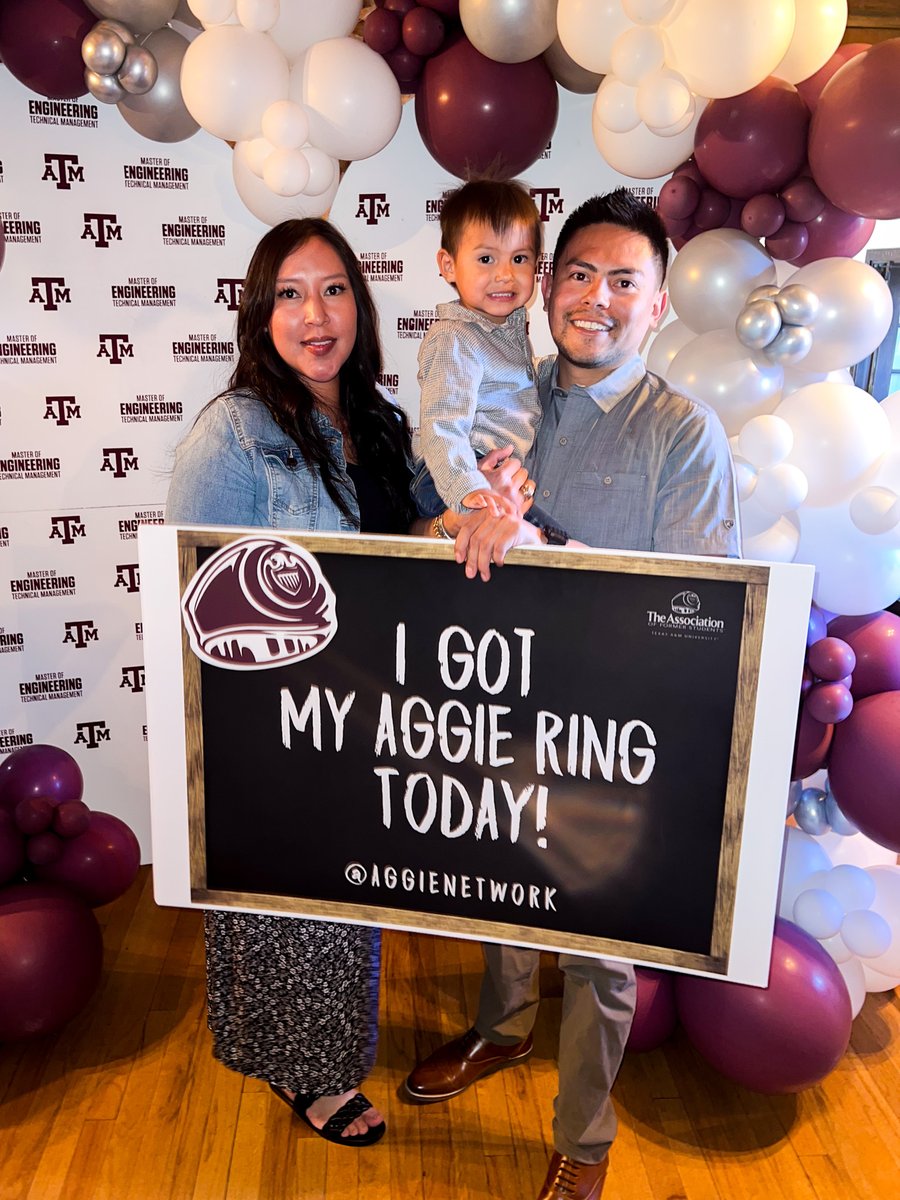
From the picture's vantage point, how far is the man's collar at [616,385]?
1694 mm

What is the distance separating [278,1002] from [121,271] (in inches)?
77.2

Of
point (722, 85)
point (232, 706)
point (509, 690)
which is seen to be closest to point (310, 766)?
point (232, 706)

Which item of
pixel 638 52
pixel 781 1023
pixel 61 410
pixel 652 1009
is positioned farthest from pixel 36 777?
pixel 638 52

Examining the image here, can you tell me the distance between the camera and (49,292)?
2658mm

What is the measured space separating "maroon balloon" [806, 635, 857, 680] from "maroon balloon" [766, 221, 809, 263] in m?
0.86

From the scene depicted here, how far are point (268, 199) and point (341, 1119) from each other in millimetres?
2070

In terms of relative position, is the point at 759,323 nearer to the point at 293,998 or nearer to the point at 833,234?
the point at 833,234

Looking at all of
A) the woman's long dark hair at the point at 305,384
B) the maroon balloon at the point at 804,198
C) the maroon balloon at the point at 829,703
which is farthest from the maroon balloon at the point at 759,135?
the maroon balloon at the point at 829,703

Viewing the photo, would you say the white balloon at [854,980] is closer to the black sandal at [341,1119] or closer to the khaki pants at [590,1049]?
the khaki pants at [590,1049]

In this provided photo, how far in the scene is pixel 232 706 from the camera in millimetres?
1568

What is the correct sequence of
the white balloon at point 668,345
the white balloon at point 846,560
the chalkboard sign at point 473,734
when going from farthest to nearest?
the white balloon at point 668,345, the white balloon at point 846,560, the chalkboard sign at point 473,734

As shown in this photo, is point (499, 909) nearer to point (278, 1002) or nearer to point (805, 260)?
point (278, 1002)

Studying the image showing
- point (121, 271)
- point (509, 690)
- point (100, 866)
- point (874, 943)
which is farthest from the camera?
point (121, 271)

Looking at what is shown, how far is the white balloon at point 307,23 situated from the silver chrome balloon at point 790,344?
1244 millimetres
